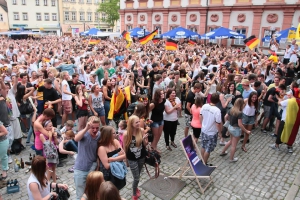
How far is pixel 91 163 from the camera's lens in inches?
154

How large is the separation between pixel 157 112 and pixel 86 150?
2.61 m

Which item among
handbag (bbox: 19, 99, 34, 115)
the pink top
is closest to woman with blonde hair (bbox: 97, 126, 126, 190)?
the pink top

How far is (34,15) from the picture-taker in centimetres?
5350

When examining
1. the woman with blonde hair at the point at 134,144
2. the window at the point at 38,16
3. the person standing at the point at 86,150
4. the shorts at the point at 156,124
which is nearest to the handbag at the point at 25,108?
the shorts at the point at 156,124

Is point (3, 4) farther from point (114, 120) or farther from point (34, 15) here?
point (114, 120)

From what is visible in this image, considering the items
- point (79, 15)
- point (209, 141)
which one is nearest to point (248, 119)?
point (209, 141)

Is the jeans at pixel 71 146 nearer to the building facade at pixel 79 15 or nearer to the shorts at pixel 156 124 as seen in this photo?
the shorts at pixel 156 124

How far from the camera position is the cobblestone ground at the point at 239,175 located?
16.5 feet

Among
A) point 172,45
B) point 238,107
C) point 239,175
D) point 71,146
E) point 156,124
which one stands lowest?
point 239,175

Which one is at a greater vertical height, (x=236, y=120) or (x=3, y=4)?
(x=3, y=4)

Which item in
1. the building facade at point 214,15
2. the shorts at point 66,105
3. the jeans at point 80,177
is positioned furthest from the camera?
the building facade at point 214,15

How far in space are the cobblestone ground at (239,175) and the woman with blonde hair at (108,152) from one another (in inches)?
48.0

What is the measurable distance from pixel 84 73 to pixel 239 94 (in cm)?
575

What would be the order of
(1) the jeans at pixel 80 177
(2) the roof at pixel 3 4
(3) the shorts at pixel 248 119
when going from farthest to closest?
(2) the roof at pixel 3 4 → (3) the shorts at pixel 248 119 → (1) the jeans at pixel 80 177
